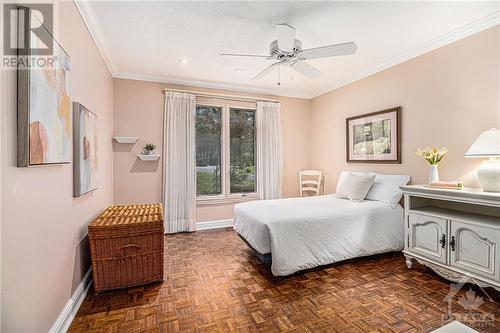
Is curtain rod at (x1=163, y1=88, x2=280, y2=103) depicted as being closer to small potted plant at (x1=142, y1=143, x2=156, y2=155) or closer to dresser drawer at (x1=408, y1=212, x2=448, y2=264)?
small potted plant at (x1=142, y1=143, x2=156, y2=155)

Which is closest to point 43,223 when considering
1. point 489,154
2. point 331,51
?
point 331,51

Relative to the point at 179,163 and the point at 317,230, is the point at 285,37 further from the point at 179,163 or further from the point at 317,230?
the point at 179,163

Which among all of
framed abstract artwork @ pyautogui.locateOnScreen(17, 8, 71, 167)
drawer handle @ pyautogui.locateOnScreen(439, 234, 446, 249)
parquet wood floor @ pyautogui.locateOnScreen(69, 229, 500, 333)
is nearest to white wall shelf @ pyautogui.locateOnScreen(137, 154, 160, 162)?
parquet wood floor @ pyautogui.locateOnScreen(69, 229, 500, 333)

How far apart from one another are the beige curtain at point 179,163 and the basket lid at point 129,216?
107 cm

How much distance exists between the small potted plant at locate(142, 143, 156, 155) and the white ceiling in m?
1.19

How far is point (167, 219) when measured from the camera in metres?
3.99

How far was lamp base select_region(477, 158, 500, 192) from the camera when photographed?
7.03ft

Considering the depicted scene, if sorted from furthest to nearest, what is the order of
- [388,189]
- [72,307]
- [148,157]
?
[148,157]
[388,189]
[72,307]

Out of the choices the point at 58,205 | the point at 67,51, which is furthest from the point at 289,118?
the point at 58,205

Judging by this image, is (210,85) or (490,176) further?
(210,85)

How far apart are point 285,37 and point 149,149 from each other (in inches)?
108

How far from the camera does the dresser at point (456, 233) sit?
6.68 ft

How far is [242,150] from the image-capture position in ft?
15.3

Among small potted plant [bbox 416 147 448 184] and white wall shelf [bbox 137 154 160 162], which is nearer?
small potted plant [bbox 416 147 448 184]
